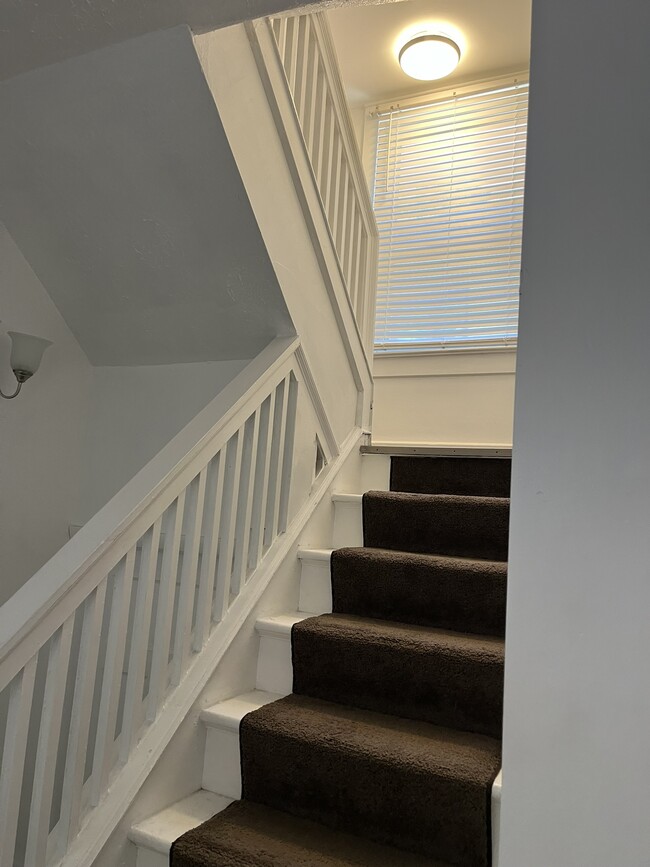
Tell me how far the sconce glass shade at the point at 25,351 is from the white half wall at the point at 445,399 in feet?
6.15

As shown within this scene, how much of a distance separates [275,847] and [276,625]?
588 millimetres

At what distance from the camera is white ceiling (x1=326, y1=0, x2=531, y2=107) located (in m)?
3.16

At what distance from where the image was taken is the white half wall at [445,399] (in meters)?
3.36

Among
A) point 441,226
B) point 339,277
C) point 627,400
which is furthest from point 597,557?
point 441,226

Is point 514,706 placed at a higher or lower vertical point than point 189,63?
lower

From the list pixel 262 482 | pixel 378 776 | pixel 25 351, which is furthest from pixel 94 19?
pixel 378 776

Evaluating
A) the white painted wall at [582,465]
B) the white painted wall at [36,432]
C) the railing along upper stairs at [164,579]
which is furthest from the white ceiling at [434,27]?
the white painted wall at [582,465]

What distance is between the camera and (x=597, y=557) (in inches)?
27.1

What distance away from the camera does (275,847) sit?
1368 millimetres

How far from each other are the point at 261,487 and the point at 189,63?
1.12 meters

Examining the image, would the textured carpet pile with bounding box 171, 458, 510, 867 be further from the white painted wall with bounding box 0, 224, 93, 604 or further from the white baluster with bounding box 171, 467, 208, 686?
the white painted wall with bounding box 0, 224, 93, 604

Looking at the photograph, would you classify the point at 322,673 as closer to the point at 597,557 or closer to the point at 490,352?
the point at 597,557

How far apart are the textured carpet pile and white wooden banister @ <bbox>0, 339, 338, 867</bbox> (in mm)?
237

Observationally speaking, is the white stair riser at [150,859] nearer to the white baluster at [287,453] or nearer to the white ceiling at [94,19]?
the white baluster at [287,453]
